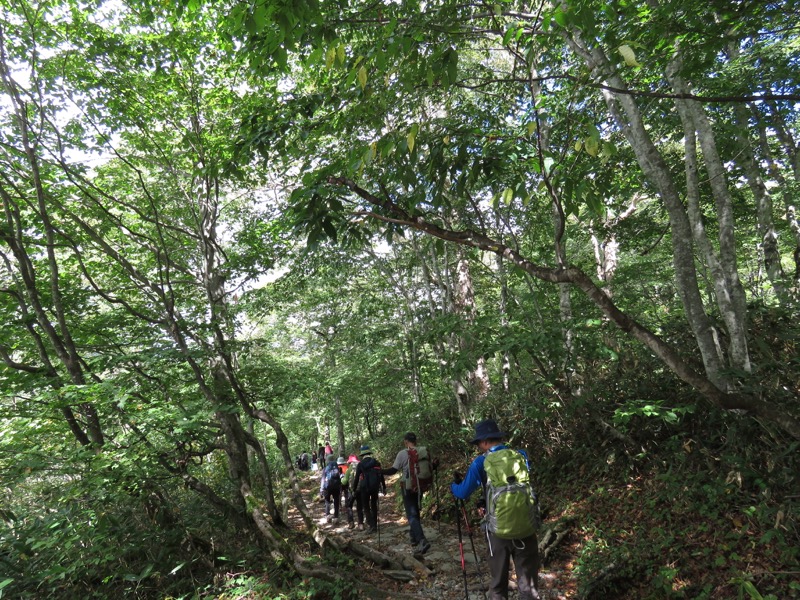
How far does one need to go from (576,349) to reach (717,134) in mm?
5145

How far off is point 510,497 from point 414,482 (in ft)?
11.7

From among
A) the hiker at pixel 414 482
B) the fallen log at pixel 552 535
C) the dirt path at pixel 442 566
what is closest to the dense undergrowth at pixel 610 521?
the fallen log at pixel 552 535

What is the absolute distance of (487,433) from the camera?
4074mm

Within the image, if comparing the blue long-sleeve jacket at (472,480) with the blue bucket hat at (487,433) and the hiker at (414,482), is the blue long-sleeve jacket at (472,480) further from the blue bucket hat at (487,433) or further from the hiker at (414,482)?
the hiker at (414,482)

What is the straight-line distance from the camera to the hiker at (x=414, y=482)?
6.77m

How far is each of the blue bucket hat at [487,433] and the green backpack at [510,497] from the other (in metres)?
0.18

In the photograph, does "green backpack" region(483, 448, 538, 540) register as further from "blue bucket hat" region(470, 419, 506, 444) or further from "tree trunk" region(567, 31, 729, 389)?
"tree trunk" region(567, 31, 729, 389)

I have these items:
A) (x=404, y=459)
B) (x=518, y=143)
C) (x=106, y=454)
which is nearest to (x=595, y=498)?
(x=404, y=459)

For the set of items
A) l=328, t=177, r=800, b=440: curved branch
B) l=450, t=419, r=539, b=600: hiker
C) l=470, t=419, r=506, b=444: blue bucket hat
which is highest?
l=328, t=177, r=800, b=440: curved branch

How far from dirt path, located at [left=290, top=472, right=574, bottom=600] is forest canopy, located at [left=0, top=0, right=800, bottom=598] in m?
1.19

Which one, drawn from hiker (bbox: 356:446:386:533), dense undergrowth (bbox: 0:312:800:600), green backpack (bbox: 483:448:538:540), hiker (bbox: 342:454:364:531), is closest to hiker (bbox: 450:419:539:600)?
green backpack (bbox: 483:448:538:540)

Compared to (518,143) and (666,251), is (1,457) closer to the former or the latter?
(518,143)

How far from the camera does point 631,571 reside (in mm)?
4789

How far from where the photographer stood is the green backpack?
3697 millimetres
